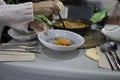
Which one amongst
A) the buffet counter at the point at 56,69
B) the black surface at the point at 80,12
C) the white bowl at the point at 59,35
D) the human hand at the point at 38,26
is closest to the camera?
→ the buffet counter at the point at 56,69

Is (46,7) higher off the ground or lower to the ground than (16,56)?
higher

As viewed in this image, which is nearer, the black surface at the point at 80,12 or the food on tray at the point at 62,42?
the food on tray at the point at 62,42

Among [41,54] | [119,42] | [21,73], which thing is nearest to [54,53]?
[41,54]

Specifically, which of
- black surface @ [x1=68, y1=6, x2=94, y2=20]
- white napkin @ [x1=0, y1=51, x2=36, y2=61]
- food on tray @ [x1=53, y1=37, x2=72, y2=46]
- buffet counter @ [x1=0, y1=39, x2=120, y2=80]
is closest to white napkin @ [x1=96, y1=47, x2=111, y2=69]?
buffet counter @ [x1=0, y1=39, x2=120, y2=80]

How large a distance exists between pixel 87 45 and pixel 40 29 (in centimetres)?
22

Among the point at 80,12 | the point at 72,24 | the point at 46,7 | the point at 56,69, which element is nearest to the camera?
the point at 56,69

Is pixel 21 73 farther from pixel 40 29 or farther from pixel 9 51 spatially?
pixel 40 29

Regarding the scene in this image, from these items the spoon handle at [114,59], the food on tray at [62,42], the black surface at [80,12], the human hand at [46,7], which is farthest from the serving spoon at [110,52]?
the black surface at [80,12]

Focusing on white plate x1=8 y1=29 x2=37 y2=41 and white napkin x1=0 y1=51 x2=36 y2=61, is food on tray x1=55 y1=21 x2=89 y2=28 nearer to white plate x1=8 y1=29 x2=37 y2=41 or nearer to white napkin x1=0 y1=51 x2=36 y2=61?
white plate x1=8 y1=29 x2=37 y2=41

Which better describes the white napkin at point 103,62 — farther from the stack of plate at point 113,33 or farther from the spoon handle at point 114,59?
the stack of plate at point 113,33

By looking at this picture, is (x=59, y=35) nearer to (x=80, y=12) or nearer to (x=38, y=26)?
(x=38, y=26)

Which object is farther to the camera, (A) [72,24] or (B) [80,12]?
(B) [80,12]

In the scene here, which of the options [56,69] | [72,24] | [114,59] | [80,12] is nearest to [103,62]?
[114,59]

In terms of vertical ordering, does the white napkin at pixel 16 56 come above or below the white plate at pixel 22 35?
below
